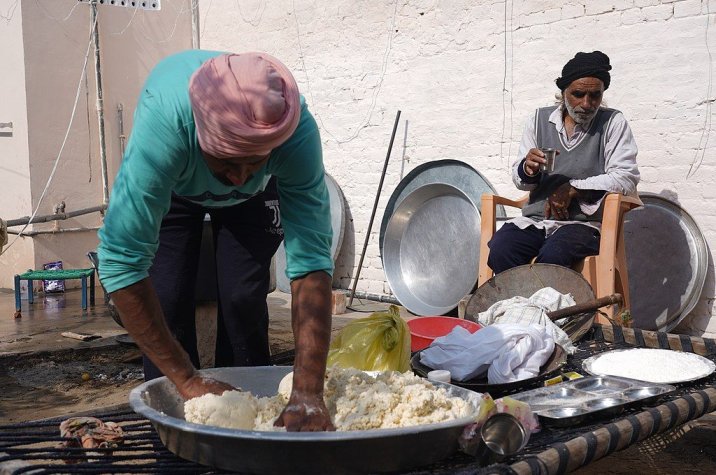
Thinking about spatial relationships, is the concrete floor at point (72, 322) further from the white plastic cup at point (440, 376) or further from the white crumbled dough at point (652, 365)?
the white crumbled dough at point (652, 365)

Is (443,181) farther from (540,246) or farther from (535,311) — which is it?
(535,311)

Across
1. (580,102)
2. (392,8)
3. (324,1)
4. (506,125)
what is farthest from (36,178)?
(580,102)

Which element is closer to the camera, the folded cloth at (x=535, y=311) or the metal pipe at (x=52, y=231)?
the folded cloth at (x=535, y=311)

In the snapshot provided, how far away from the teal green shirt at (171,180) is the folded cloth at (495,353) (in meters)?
0.73

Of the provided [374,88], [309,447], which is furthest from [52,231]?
[309,447]

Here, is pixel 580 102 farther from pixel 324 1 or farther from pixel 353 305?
pixel 324 1

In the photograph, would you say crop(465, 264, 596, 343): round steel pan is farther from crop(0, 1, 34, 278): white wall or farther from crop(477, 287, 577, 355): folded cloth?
crop(0, 1, 34, 278): white wall

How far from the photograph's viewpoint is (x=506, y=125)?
17.0 ft

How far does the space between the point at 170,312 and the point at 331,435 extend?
111cm

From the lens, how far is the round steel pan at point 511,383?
93.1 inches

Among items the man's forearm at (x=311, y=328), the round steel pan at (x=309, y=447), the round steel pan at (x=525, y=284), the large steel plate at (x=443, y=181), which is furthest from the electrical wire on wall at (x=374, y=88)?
the round steel pan at (x=309, y=447)

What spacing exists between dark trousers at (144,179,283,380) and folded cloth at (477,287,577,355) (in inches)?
41.4

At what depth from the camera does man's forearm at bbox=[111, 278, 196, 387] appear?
181cm

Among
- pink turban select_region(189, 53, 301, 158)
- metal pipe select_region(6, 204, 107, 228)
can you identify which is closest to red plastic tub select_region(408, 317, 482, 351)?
pink turban select_region(189, 53, 301, 158)
